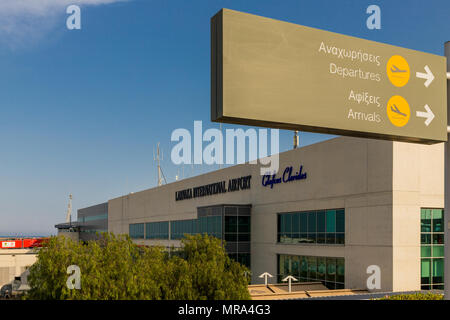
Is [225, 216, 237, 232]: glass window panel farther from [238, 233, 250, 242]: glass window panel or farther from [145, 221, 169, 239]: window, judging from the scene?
[145, 221, 169, 239]: window

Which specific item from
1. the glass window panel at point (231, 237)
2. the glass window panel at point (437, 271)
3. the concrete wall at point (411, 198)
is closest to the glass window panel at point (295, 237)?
the glass window panel at point (231, 237)

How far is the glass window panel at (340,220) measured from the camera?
1278 inches

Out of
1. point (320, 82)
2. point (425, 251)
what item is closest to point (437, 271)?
point (425, 251)

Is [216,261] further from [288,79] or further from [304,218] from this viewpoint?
[304,218]

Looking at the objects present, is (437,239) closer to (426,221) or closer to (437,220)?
(437,220)

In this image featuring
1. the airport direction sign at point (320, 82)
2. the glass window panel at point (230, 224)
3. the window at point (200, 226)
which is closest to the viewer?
the airport direction sign at point (320, 82)

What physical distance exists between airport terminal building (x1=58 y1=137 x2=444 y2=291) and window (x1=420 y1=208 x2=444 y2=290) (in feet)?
0.20

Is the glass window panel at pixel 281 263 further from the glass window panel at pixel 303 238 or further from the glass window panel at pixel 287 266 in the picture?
the glass window panel at pixel 303 238

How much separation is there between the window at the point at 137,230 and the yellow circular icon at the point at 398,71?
65.7 metres

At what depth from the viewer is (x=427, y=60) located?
12773 mm

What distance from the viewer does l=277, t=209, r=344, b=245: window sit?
108 feet

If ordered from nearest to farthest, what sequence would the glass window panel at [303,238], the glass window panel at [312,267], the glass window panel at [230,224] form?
1. the glass window panel at [312,267]
2. the glass window panel at [303,238]
3. the glass window panel at [230,224]

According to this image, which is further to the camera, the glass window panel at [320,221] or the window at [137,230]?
the window at [137,230]

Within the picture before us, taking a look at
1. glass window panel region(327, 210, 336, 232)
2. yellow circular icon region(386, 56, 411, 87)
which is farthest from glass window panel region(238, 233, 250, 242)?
yellow circular icon region(386, 56, 411, 87)
